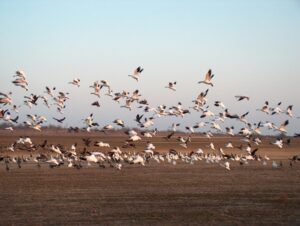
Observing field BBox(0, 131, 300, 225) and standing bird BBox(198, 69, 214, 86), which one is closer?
Result: field BBox(0, 131, 300, 225)

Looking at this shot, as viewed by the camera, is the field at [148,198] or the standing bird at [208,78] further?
the standing bird at [208,78]

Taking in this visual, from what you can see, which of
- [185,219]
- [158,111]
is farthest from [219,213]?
[158,111]

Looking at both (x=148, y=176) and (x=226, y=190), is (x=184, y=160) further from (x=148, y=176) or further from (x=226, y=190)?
(x=226, y=190)

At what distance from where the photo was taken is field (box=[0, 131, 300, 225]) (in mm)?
19547

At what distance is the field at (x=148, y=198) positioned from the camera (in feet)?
64.1

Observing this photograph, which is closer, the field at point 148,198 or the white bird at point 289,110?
the field at point 148,198

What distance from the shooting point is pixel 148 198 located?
82.2 feet

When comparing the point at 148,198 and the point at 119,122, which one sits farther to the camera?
the point at 119,122

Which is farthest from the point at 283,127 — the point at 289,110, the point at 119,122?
the point at 119,122

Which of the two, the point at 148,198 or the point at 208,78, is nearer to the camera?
the point at 148,198

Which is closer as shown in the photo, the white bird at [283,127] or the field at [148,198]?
the field at [148,198]

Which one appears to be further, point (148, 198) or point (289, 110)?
point (289, 110)

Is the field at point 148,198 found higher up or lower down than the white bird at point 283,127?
lower down

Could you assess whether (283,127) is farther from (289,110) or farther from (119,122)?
(119,122)
